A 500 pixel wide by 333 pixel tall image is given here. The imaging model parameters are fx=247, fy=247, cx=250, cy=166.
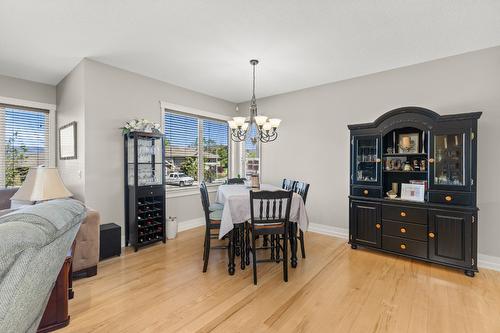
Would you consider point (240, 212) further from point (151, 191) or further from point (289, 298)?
point (151, 191)

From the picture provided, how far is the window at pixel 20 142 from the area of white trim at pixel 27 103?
8cm

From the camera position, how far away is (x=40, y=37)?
2799 millimetres

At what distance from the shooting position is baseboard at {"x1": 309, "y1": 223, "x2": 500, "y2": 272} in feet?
9.83

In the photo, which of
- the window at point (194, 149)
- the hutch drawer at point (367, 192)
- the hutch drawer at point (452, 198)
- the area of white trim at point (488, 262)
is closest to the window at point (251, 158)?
the window at point (194, 149)

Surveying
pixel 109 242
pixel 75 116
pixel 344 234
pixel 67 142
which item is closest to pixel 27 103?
pixel 67 142

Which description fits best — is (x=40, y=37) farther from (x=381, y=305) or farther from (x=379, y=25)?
(x=381, y=305)

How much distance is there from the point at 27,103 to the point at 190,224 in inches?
133

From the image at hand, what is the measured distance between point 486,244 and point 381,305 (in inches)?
76.0

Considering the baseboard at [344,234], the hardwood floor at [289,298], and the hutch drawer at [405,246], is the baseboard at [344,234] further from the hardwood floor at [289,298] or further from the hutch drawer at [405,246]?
the hutch drawer at [405,246]

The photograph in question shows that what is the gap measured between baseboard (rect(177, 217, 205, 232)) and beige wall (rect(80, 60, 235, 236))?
3.67 ft

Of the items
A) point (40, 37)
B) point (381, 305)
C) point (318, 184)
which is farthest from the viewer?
point (318, 184)

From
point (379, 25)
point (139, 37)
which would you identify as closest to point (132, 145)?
point (139, 37)

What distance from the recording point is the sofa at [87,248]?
2691mm

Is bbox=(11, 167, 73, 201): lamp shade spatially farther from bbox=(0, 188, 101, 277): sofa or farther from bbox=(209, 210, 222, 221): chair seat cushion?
bbox=(209, 210, 222, 221): chair seat cushion
